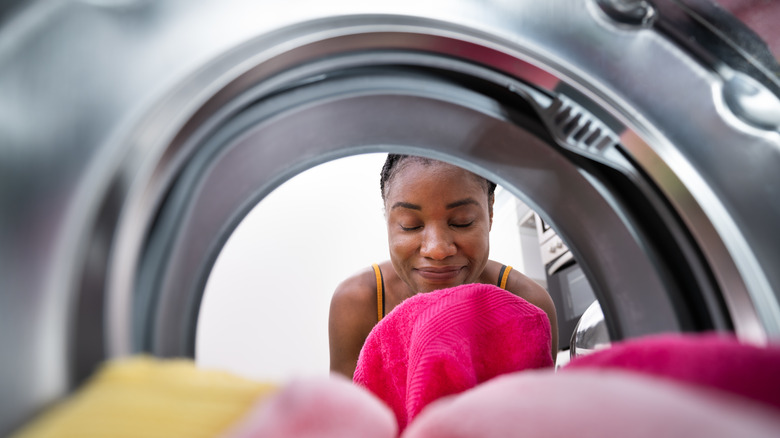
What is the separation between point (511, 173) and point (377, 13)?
258 millimetres

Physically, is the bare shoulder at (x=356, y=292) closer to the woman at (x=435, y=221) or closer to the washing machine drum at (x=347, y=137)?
the woman at (x=435, y=221)

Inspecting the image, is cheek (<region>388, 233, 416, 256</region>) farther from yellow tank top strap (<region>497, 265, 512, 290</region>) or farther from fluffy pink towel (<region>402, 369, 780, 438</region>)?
fluffy pink towel (<region>402, 369, 780, 438</region>)

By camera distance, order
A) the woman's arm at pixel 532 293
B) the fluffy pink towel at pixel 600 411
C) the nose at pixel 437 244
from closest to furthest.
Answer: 1. the fluffy pink towel at pixel 600 411
2. the nose at pixel 437 244
3. the woman's arm at pixel 532 293

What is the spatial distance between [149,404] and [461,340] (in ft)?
1.10

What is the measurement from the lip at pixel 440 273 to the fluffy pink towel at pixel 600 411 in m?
0.75

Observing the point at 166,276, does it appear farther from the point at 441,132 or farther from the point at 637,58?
the point at 637,58

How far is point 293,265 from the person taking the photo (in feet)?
6.98

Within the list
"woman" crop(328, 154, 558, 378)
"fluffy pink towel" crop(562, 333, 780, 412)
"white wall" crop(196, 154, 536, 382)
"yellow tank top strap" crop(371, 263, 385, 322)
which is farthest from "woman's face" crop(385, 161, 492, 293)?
"white wall" crop(196, 154, 536, 382)

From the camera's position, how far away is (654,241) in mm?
501

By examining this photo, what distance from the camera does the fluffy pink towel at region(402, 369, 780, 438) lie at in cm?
20

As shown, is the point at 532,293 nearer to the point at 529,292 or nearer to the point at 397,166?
the point at 529,292

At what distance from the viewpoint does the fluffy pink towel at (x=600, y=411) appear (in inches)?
8.0

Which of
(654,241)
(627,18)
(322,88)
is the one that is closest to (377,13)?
(322,88)

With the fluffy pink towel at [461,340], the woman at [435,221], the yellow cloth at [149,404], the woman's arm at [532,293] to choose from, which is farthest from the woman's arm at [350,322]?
the yellow cloth at [149,404]
